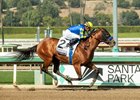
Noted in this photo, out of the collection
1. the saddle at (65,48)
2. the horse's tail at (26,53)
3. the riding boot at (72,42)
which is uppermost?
the riding boot at (72,42)

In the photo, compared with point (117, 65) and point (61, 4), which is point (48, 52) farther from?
point (61, 4)

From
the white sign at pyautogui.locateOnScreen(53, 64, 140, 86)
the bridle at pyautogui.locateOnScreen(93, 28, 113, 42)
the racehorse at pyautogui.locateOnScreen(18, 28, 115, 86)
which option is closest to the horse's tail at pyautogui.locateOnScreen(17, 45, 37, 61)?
the racehorse at pyautogui.locateOnScreen(18, 28, 115, 86)

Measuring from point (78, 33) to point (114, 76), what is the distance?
1.79m

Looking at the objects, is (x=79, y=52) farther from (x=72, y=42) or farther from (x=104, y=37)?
(x=104, y=37)

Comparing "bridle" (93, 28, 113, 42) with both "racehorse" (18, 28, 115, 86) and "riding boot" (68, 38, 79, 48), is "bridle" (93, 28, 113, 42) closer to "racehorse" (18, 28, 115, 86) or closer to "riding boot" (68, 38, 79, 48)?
"racehorse" (18, 28, 115, 86)

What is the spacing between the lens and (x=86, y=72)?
11977mm

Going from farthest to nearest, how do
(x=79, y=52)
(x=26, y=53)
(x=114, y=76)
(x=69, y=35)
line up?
1. (x=114, y=76)
2. (x=26, y=53)
3. (x=69, y=35)
4. (x=79, y=52)

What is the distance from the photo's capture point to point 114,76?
12.0 m

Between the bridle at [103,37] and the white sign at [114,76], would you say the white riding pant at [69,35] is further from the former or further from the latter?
the white sign at [114,76]

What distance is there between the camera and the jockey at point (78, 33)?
10.7m

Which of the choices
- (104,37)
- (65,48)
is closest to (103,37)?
(104,37)

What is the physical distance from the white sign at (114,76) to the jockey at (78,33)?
4.51 feet

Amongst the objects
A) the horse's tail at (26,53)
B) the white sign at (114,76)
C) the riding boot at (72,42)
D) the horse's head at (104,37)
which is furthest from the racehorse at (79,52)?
the white sign at (114,76)

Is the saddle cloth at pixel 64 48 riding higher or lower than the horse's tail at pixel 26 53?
higher
